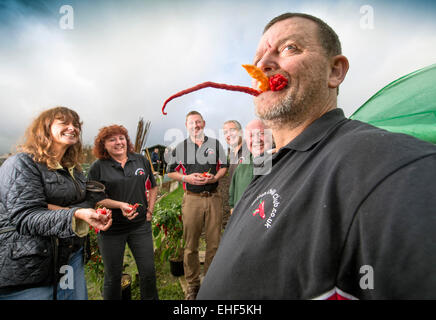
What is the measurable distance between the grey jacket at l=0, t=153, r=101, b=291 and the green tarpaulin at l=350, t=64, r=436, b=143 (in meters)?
3.11

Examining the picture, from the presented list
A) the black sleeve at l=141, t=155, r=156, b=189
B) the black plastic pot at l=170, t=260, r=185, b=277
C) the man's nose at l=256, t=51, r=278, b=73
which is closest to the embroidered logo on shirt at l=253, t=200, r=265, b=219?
the man's nose at l=256, t=51, r=278, b=73

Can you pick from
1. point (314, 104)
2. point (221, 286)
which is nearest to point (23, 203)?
point (221, 286)

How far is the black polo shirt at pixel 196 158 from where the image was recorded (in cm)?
375

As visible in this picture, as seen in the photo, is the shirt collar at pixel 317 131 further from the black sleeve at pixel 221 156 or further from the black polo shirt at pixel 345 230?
the black sleeve at pixel 221 156

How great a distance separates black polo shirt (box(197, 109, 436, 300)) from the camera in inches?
A: 18.6

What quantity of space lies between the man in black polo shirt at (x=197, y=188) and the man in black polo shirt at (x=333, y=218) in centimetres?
263

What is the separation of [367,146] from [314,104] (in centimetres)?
50

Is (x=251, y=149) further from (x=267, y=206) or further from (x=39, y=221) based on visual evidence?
(x=39, y=221)

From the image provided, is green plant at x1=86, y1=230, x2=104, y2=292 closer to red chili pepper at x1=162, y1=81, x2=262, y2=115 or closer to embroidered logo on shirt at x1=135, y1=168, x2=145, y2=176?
embroidered logo on shirt at x1=135, y1=168, x2=145, y2=176

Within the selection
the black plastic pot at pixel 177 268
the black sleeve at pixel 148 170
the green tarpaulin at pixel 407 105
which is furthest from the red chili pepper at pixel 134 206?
the green tarpaulin at pixel 407 105

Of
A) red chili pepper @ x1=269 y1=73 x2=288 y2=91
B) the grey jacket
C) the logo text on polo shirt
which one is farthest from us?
the grey jacket

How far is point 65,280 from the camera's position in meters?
1.94

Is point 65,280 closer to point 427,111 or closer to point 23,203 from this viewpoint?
point 23,203

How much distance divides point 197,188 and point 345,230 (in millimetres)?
3168
